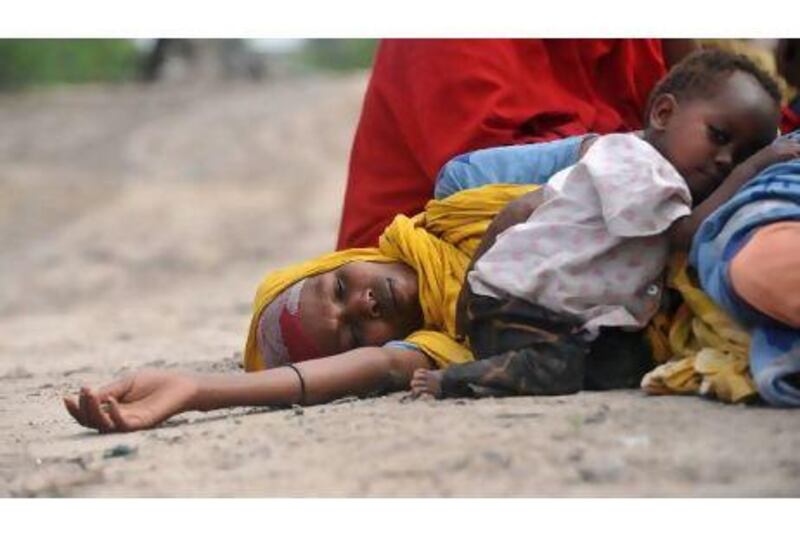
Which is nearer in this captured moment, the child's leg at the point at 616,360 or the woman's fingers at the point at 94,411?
the woman's fingers at the point at 94,411

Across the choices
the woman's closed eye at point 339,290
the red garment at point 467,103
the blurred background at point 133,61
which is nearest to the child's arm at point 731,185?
the woman's closed eye at point 339,290

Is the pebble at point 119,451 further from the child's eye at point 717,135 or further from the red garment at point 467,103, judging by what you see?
the red garment at point 467,103

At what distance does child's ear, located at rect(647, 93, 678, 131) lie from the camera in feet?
10.1

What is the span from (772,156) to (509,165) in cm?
73

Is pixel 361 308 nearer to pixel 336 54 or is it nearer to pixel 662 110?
pixel 662 110

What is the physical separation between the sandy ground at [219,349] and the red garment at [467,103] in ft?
2.17

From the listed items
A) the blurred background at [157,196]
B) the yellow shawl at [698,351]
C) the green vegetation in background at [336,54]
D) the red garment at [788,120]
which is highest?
the red garment at [788,120]

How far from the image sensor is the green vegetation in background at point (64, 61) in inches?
677

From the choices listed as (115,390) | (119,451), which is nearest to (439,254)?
(115,390)

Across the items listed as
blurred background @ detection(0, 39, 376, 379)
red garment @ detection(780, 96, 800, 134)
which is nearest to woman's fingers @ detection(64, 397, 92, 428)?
blurred background @ detection(0, 39, 376, 379)

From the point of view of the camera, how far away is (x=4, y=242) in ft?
33.7
